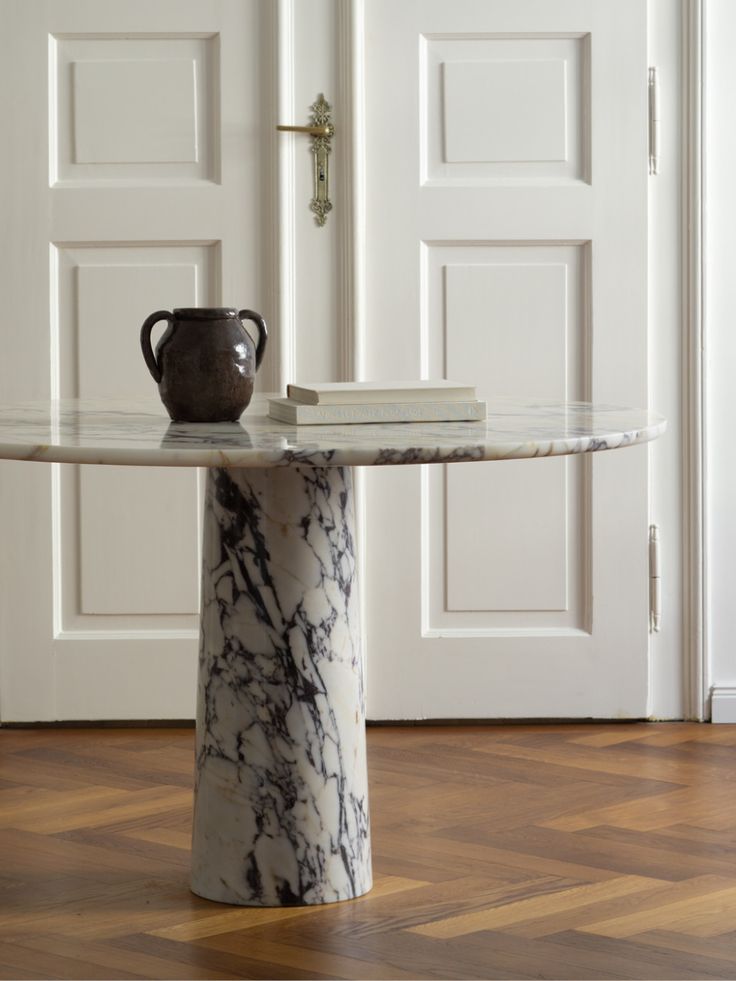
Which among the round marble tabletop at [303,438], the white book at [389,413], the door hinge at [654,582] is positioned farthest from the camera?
the door hinge at [654,582]

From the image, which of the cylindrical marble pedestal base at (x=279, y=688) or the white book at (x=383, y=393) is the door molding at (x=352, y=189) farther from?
the white book at (x=383, y=393)

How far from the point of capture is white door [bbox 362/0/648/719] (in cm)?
297

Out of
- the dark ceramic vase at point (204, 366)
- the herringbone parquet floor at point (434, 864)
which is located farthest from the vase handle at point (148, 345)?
the herringbone parquet floor at point (434, 864)

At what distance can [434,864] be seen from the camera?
2211 millimetres

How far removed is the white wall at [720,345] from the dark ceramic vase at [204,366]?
→ 4.85 ft

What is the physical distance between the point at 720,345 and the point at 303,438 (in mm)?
1659

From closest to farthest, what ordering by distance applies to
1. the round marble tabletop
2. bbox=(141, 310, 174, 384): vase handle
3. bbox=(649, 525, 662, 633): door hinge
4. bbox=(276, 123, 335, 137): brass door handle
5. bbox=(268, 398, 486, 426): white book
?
the round marble tabletop, bbox=(268, 398, 486, 426): white book, bbox=(141, 310, 174, 384): vase handle, bbox=(276, 123, 335, 137): brass door handle, bbox=(649, 525, 662, 633): door hinge

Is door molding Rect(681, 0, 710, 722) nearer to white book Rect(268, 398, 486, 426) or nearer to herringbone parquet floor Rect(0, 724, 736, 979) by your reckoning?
herringbone parquet floor Rect(0, 724, 736, 979)

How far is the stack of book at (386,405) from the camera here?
1.77 m

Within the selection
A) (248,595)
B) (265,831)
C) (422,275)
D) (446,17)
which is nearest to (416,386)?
(248,595)

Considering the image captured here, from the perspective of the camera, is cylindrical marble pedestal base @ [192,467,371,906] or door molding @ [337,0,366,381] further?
door molding @ [337,0,366,381]

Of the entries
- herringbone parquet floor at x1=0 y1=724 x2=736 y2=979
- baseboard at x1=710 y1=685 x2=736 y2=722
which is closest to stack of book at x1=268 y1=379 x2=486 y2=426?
herringbone parquet floor at x1=0 y1=724 x2=736 y2=979

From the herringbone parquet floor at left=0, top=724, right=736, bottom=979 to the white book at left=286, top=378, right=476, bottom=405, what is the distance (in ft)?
2.37

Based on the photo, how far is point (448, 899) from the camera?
6.76ft
